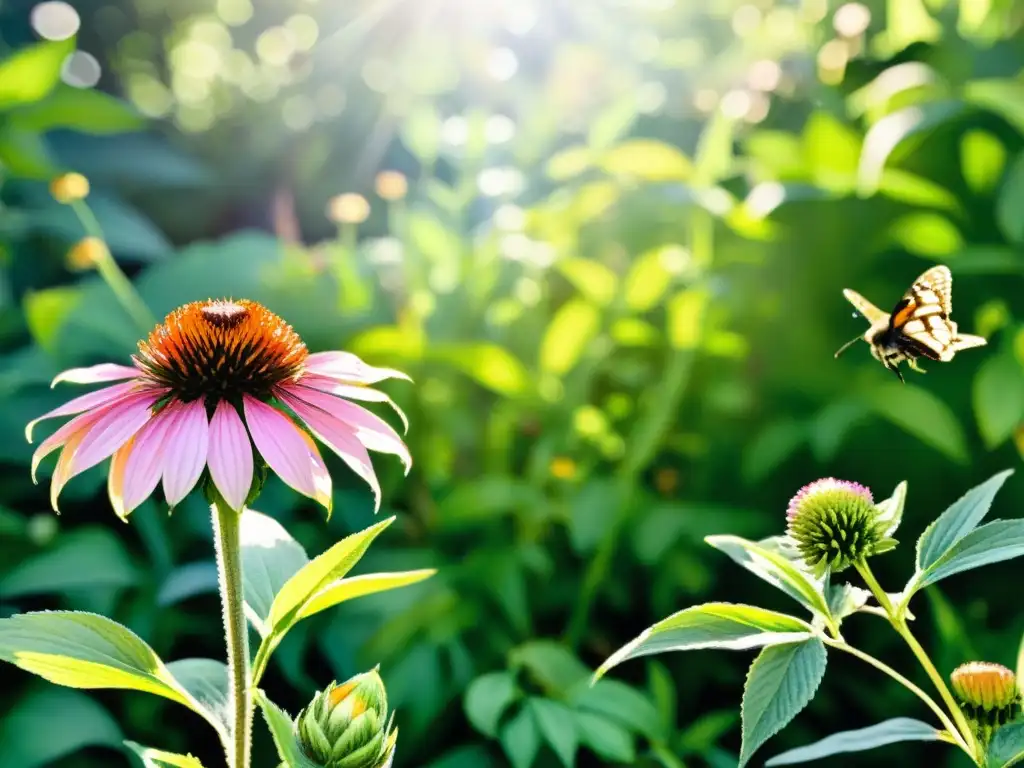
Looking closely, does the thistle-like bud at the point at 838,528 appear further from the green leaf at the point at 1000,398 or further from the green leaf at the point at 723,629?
the green leaf at the point at 1000,398

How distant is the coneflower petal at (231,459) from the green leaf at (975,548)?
29 cm

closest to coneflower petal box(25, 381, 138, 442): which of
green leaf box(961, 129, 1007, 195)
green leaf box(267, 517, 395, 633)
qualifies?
green leaf box(267, 517, 395, 633)

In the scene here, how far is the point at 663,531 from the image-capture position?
1084 millimetres

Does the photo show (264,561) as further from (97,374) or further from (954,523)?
(954,523)

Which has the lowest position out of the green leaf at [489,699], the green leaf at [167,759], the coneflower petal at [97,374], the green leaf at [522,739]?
the green leaf at [522,739]

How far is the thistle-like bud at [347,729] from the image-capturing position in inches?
17.9

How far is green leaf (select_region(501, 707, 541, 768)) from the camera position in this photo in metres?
0.86

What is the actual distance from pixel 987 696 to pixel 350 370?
34 cm

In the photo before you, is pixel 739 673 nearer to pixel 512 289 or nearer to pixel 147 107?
pixel 512 289

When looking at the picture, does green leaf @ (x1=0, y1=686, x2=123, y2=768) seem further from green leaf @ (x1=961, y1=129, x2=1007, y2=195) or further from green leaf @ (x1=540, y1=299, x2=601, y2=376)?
green leaf @ (x1=961, y1=129, x2=1007, y2=195)

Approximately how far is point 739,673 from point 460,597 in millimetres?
319

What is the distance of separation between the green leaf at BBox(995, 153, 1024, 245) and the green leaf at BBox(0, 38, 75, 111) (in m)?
1.20

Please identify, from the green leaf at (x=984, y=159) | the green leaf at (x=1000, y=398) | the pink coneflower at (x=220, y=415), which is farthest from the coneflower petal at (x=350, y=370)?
the green leaf at (x=984, y=159)

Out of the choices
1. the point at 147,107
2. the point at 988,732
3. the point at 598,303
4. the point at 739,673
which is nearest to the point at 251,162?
the point at 147,107
